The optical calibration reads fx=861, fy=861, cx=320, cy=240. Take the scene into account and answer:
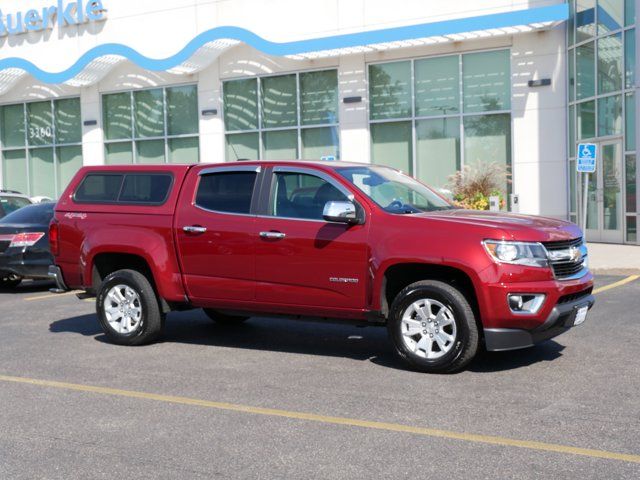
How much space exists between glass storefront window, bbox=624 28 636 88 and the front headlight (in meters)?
14.6

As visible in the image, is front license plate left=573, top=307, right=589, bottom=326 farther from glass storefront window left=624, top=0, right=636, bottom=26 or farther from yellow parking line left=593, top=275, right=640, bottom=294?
glass storefront window left=624, top=0, right=636, bottom=26

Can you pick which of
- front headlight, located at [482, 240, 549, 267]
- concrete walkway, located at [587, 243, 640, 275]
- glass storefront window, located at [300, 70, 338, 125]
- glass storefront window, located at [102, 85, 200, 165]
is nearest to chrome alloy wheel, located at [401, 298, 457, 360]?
front headlight, located at [482, 240, 549, 267]

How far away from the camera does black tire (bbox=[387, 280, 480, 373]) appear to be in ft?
22.7

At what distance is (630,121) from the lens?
20.1 meters

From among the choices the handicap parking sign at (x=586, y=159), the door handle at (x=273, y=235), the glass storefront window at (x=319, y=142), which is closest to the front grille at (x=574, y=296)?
the door handle at (x=273, y=235)

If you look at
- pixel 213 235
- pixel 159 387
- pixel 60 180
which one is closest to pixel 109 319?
pixel 213 235

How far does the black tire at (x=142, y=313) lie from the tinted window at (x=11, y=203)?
8077 millimetres

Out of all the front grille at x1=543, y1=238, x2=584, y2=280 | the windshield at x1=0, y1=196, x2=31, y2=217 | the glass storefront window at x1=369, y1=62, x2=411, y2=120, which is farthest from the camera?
the glass storefront window at x1=369, y1=62, x2=411, y2=120

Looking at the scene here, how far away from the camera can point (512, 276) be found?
681 cm

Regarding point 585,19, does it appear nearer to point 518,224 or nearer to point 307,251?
point 518,224

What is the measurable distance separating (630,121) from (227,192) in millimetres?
14528

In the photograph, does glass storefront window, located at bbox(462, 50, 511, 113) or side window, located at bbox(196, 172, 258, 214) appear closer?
side window, located at bbox(196, 172, 258, 214)

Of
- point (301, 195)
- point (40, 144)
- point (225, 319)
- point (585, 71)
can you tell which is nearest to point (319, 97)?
point (585, 71)

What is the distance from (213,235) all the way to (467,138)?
15386 mm
